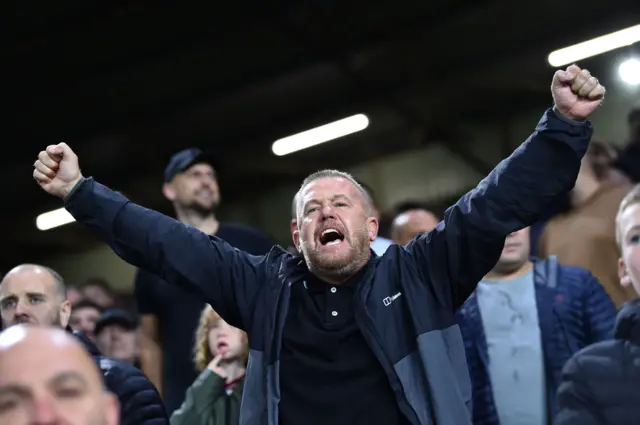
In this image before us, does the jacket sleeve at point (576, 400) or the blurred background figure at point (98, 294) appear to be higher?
the blurred background figure at point (98, 294)

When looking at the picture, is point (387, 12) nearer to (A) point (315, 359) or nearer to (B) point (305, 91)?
(B) point (305, 91)

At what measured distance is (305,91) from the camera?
425 inches

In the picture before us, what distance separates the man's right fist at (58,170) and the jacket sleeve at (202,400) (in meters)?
1.20

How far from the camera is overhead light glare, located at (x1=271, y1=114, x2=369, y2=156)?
37.4 ft

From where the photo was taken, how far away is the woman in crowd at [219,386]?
3959 millimetres

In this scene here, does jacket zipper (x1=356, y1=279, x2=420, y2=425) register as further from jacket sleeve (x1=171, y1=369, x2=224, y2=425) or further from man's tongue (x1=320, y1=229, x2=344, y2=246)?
jacket sleeve (x1=171, y1=369, x2=224, y2=425)

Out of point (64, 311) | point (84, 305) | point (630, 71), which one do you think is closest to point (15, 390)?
point (64, 311)

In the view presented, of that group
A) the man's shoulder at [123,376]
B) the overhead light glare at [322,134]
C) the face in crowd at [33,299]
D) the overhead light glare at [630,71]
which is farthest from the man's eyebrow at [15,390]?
the overhead light glare at [322,134]

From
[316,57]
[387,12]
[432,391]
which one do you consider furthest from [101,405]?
[316,57]

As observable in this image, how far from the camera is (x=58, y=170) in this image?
121 inches

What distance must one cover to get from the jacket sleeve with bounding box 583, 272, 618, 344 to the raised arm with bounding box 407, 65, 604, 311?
3.28 ft

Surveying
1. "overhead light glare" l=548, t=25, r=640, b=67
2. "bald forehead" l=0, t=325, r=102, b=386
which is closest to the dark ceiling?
"overhead light glare" l=548, t=25, r=640, b=67

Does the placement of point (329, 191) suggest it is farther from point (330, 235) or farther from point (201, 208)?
point (201, 208)

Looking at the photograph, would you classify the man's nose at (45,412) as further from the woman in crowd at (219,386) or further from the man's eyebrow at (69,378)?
the woman in crowd at (219,386)
